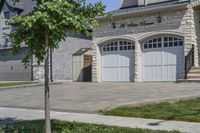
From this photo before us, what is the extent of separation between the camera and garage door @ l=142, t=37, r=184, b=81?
78.0 feet

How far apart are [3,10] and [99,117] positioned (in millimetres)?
25731

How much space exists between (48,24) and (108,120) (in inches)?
171

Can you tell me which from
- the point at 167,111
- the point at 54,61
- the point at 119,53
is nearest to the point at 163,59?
the point at 119,53

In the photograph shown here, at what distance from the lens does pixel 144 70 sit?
25562mm

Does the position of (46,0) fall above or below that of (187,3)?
below

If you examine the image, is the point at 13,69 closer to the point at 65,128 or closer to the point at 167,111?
the point at 167,111

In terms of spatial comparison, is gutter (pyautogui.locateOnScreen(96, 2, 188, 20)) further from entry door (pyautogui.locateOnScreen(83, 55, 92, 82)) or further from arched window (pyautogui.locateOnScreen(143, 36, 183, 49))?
entry door (pyautogui.locateOnScreen(83, 55, 92, 82))

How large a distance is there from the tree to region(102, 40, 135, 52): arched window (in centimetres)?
1816

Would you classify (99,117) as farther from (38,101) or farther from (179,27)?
(179,27)

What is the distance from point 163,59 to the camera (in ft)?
80.4

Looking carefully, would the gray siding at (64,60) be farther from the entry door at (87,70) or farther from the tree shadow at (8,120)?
the tree shadow at (8,120)

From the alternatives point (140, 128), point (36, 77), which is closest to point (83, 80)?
point (36, 77)

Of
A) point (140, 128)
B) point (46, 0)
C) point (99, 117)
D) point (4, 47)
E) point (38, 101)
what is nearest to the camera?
point (46, 0)

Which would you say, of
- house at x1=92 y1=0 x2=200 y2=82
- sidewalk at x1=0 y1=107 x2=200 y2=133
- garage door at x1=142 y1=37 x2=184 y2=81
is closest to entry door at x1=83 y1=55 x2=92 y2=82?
house at x1=92 y1=0 x2=200 y2=82
